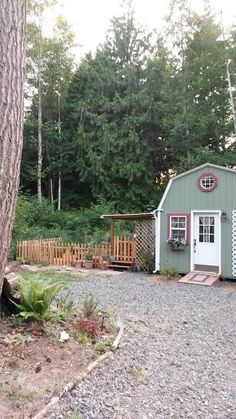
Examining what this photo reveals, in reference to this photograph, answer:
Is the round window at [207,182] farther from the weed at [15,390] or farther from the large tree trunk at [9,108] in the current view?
the weed at [15,390]

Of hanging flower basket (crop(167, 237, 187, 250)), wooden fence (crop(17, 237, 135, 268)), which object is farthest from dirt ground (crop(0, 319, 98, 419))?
wooden fence (crop(17, 237, 135, 268))

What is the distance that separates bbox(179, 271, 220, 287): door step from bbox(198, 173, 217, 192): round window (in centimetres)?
246

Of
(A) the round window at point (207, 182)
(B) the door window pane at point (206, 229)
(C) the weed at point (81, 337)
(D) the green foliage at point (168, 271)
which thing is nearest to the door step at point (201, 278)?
(D) the green foliage at point (168, 271)

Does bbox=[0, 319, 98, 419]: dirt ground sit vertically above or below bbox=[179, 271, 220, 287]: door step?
above

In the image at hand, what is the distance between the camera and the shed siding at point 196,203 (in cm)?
895

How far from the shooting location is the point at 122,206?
18.1 meters

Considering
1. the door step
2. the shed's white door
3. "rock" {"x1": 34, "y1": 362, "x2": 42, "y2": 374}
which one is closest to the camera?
"rock" {"x1": 34, "y1": 362, "x2": 42, "y2": 374}

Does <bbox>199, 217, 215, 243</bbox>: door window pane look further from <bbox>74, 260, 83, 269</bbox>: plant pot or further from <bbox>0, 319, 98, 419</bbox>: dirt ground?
<bbox>0, 319, 98, 419</bbox>: dirt ground

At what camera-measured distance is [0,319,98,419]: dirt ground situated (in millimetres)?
2201

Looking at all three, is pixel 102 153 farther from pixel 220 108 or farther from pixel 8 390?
pixel 8 390

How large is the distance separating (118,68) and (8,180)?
19.1 meters

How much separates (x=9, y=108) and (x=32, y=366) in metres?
2.14

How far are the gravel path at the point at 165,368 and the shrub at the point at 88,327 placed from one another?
0.35 meters

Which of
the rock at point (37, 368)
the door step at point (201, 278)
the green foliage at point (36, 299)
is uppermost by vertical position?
the green foliage at point (36, 299)
